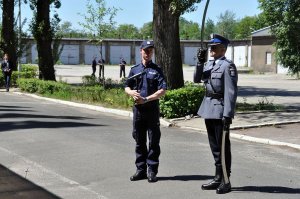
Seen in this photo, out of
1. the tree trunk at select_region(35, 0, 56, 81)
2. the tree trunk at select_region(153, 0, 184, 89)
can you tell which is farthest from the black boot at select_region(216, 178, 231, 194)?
the tree trunk at select_region(35, 0, 56, 81)

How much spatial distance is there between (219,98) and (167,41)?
31.6ft

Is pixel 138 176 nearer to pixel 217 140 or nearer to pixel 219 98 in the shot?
pixel 217 140

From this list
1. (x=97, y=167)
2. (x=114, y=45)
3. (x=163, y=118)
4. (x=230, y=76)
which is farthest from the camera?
(x=114, y=45)

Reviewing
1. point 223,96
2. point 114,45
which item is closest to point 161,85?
point 223,96

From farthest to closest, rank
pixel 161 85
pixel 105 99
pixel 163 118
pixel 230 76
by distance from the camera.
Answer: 1. pixel 105 99
2. pixel 163 118
3. pixel 161 85
4. pixel 230 76

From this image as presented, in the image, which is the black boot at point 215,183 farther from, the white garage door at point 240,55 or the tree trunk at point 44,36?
the white garage door at point 240,55

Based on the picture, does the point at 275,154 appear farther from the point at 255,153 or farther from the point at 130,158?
the point at 130,158

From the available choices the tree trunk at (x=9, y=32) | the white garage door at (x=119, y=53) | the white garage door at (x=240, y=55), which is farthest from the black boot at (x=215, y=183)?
the white garage door at (x=119, y=53)

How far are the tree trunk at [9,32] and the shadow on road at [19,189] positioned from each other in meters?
22.7

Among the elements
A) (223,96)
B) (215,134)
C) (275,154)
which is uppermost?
(223,96)

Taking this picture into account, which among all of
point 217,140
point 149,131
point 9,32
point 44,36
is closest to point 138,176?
point 149,131

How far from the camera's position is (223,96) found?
631 cm

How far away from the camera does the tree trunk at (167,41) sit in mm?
15641

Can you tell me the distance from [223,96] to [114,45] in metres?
80.1
